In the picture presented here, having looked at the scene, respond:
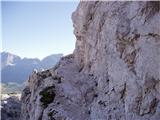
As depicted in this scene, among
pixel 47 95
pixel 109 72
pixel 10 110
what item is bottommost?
pixel 10 110

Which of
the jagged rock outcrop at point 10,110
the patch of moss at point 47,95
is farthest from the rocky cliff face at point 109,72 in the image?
the jagged rock outcrop at point 10,110

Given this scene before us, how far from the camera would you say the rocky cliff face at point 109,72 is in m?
31.0

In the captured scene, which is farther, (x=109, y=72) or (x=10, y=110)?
(x=10, y=110)

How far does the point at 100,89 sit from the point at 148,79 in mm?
11140

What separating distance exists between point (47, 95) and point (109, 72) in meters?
10.7

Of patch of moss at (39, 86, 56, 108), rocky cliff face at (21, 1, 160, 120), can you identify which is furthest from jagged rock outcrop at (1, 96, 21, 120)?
patch of moss at (39, 86, 56, 108)

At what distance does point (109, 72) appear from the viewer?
3834cm

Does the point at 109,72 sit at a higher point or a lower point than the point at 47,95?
higher

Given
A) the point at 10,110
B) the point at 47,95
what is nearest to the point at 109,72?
the point at 47,95

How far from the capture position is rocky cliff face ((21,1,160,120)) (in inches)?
1220

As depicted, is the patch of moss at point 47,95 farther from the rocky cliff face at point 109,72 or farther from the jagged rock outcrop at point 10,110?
the jagged rock outcrop at point 10,110

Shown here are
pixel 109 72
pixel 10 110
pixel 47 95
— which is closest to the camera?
pixel 109 72

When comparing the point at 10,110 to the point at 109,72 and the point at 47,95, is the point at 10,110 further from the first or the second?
the point at 109,72

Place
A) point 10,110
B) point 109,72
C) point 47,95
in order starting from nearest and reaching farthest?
point 109,72 → point 47,95 → point 10,110
